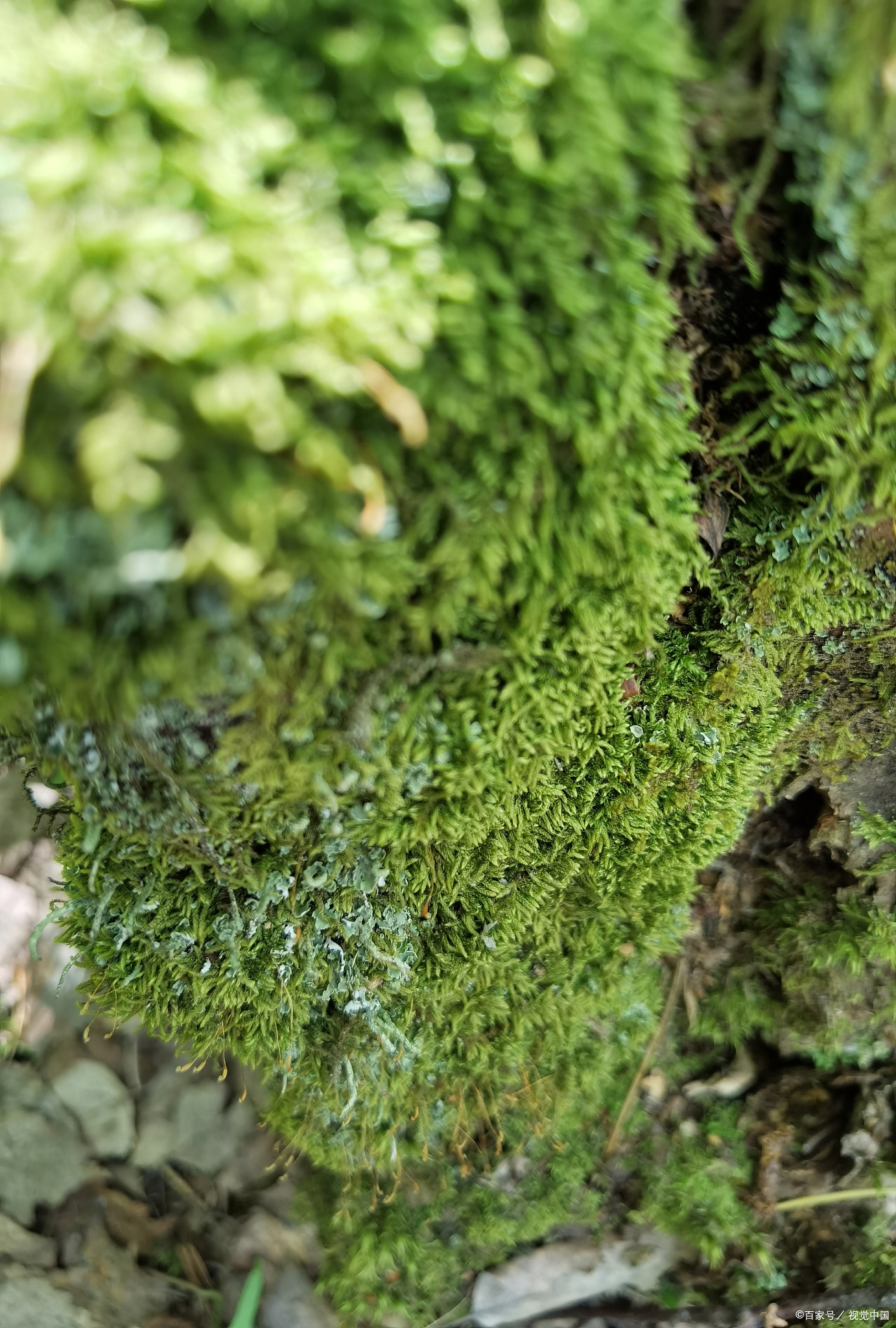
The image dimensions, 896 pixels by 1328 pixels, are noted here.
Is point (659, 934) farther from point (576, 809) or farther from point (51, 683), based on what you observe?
point (51, 683)

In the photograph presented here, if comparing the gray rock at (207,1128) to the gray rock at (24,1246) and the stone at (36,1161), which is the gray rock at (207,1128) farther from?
the gray rock at (24,1246)

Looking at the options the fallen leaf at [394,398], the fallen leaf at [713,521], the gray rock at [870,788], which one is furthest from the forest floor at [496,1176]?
the fallen leaf at [394,398]

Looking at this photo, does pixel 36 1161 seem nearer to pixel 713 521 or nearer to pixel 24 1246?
pixel 24 1246

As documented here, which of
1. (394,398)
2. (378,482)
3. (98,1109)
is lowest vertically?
(98,1109)

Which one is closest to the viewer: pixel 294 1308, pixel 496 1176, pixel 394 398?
pixel 394 398

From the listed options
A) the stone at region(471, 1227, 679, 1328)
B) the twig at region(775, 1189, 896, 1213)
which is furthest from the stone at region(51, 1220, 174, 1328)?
the twig at region(775, 1189, 896, 1213)

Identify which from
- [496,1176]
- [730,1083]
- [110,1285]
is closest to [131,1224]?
[110,1285]
